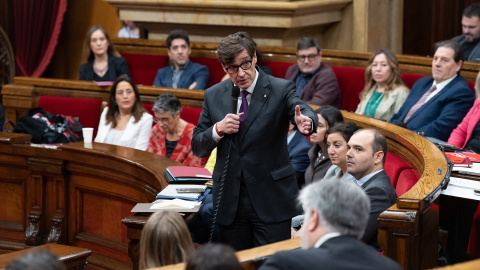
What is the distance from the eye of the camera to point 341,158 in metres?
3.49

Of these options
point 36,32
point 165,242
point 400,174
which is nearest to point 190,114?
point 400,174

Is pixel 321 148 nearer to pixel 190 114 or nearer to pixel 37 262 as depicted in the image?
pixel 190 114

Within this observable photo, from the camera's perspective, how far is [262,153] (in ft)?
9.32

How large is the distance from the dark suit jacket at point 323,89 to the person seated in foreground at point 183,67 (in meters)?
0.83

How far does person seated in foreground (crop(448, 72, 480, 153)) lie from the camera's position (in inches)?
165

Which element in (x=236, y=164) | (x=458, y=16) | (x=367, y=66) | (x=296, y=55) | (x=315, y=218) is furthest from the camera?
(x=458, y=16)

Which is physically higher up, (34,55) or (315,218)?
(34,55)

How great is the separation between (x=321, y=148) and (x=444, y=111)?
1.10 m

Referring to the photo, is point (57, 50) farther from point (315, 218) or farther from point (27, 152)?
point (315, 218)

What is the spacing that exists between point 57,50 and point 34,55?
323mm

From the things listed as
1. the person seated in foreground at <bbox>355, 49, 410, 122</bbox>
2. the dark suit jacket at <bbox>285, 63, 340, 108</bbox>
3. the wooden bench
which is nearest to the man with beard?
the wooden bench

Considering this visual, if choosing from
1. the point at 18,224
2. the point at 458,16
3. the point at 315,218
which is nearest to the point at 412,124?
the point at 458,16

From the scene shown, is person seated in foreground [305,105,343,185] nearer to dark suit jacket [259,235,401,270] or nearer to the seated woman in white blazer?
the seated woman in white blazer

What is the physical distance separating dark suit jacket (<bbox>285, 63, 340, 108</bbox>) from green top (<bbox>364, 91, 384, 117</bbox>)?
321 millimetres
